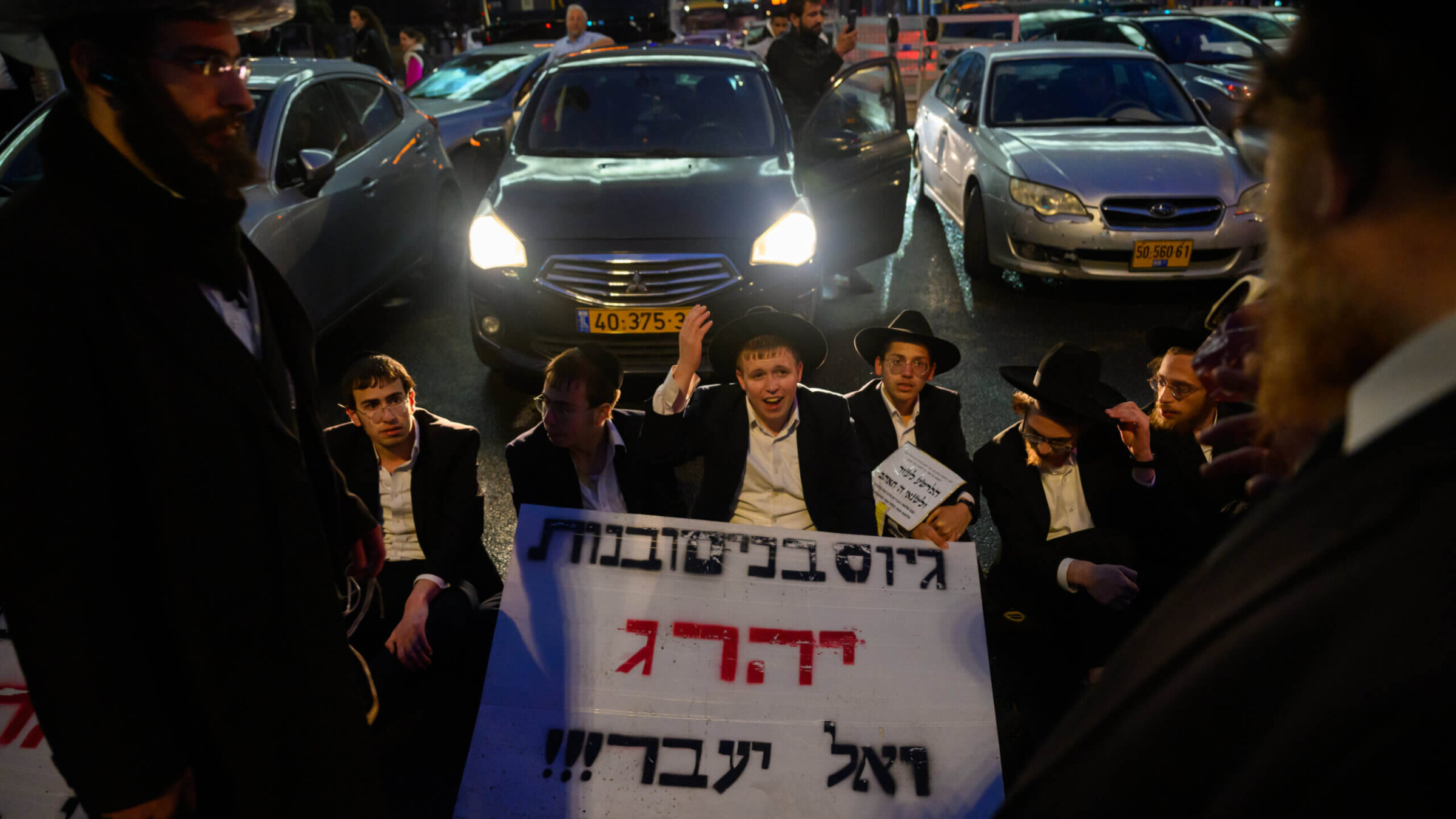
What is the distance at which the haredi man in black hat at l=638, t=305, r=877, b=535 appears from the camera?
297 centimetres

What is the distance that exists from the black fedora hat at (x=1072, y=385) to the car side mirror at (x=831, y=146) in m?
3.01

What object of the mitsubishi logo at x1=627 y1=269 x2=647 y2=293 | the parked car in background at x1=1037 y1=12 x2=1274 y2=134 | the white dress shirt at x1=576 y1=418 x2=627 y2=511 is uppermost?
the white dress shirt at x1=576 y1=418 x2=627 y2=511

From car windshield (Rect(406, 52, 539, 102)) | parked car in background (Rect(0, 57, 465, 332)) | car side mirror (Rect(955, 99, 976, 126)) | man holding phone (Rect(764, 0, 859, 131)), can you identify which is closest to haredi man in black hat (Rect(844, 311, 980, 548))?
parked car in background (Rect(0, 57, 465, 332))

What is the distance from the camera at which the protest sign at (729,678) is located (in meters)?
2.03

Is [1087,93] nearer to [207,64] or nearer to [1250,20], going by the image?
[1250,20]

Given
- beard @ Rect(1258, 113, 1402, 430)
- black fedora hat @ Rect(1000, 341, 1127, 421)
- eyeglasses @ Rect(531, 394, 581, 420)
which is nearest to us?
beard @ Rect(1258, 113, 1402, 430)

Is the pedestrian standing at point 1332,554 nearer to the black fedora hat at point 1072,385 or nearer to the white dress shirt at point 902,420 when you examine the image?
the black fedora hat at point 1072,385

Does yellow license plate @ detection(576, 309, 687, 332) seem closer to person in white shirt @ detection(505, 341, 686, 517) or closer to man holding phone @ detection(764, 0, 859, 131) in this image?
person in white shirt @ detection(505, 341, 686, 517)

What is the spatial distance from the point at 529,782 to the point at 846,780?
0.71 metres

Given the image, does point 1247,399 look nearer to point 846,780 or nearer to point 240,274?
point 846,780

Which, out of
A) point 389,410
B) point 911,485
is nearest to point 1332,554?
point 911,485

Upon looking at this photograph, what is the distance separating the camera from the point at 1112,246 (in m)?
6.03

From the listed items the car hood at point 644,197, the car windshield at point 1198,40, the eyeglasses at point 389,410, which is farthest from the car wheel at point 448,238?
the car windshield at point 1198,40

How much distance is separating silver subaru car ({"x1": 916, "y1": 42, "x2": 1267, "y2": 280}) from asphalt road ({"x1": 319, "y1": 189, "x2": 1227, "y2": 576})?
36cm
